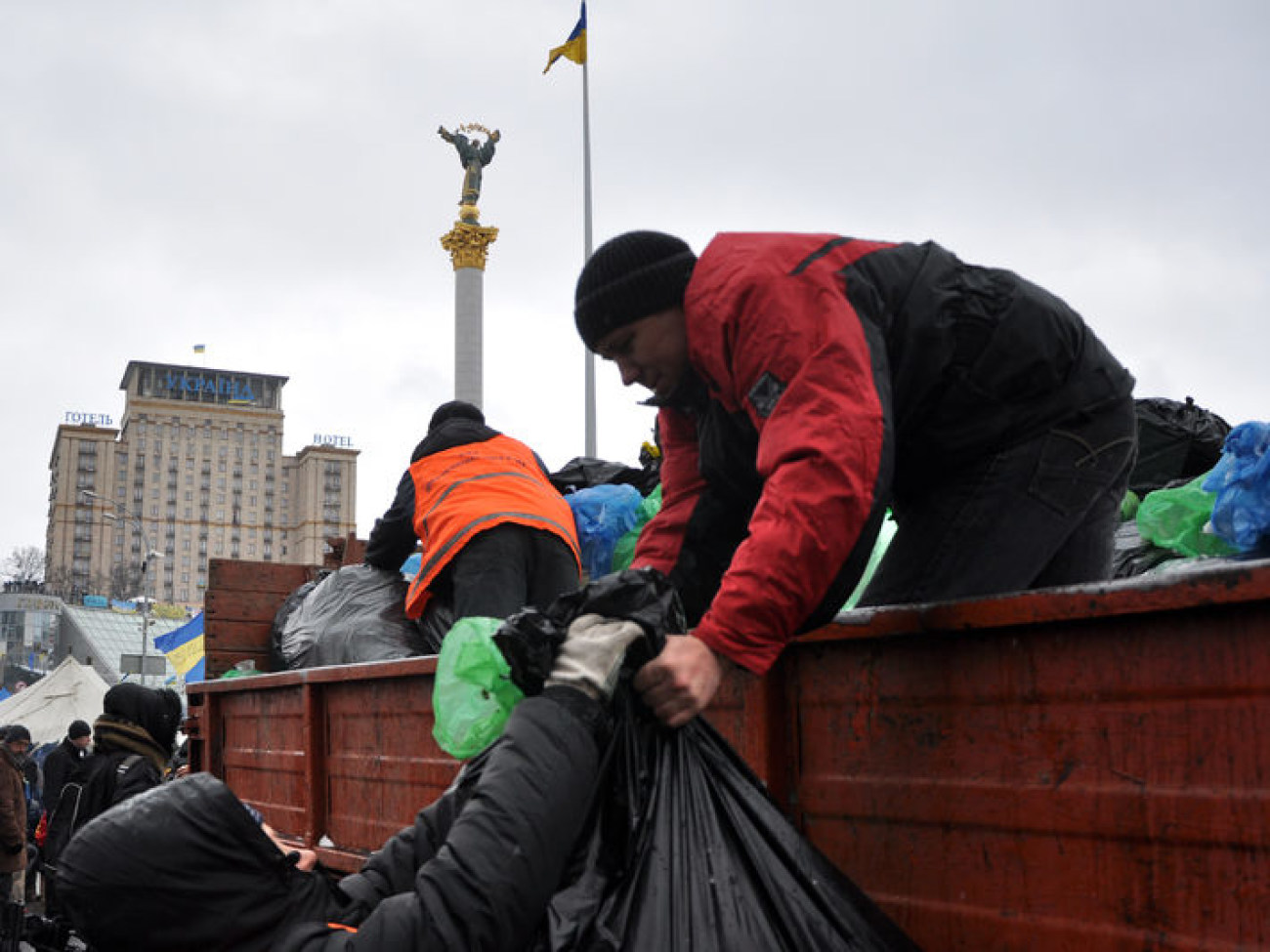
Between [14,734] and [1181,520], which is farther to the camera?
[14,734]

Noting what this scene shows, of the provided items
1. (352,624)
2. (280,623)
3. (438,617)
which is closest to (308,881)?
(438,617)

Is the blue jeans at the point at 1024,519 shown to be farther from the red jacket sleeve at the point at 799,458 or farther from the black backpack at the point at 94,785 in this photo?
the black backpack at the point at 94,785

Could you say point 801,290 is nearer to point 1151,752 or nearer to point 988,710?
point 988,710

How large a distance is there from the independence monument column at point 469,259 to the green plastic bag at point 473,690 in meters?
24.6

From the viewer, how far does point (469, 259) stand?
88.1 feet

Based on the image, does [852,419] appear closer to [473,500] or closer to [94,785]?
[473,500]

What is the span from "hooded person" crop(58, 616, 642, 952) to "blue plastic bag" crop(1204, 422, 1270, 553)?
185 cm

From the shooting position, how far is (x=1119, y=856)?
1.59 meters

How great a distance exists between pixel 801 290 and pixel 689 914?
0.97 metres

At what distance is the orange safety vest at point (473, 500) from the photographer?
4398 millimetres

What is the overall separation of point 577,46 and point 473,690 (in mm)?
23079

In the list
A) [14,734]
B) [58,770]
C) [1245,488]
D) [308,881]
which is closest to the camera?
[308,881]

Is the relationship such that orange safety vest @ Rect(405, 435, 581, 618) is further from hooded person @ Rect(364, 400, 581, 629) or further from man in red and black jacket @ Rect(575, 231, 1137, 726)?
man in red and black jacket @ Rect(575, 231, 1137, 726)

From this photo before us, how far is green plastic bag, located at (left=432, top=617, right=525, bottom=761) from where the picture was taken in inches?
77.6
